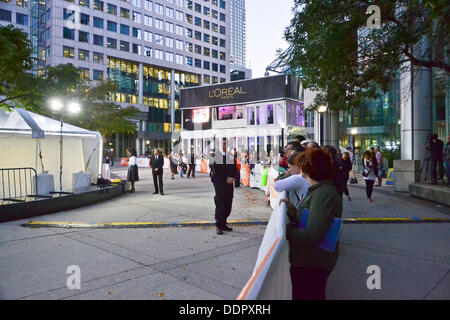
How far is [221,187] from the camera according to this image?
718 cm

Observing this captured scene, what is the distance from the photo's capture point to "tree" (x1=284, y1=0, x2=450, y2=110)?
29.0 ft

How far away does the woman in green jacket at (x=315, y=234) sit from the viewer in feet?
8.50

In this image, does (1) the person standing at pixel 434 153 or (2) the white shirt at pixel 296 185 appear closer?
(2) the white shirt at pixel 296 185

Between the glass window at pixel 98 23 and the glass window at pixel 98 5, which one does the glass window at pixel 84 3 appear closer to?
the glass window at pixel 98 5

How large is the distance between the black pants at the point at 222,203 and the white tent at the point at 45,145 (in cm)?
702

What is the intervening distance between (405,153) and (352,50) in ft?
24.4

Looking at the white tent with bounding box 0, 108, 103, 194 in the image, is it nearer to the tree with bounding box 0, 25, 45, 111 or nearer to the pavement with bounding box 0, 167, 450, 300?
the tree with bounding box 0, 25, 45, 111

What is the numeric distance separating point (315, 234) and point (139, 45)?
6852 centimetres

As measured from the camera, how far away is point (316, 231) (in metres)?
2.56

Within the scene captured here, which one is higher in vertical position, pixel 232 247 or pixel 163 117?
pixel 163 117

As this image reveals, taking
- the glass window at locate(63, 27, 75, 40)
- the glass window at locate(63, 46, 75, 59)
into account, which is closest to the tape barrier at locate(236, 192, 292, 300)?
the glass window at locate(63, 46, 75, 59)

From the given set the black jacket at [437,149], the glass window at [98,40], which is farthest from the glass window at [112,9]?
the black jacket at [437,149]
